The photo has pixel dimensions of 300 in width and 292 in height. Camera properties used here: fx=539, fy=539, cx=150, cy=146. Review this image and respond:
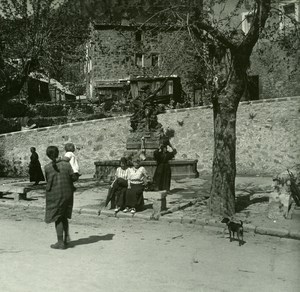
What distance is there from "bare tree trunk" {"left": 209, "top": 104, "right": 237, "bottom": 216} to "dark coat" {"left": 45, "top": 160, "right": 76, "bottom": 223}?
4.17 meters

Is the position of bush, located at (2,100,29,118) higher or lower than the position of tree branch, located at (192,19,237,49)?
lower

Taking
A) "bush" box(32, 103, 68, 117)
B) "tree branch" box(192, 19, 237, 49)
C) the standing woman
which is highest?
"tree branch" box(192, 19, 237, 49)

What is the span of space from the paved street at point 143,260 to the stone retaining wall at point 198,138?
42.5 feet

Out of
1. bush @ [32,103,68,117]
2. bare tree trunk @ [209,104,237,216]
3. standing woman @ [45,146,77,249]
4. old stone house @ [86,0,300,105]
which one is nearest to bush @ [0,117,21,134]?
bush @ [32,103,68,117]

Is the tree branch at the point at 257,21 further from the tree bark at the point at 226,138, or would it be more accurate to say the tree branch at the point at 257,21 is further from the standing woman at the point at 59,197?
the standing woman at the point at 59,197

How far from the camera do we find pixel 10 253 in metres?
8.13

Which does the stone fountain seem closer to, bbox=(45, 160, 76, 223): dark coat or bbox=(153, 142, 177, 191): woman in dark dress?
bbox=(153, 142, 177, 191): woman in dark dress

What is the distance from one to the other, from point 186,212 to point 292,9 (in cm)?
1815

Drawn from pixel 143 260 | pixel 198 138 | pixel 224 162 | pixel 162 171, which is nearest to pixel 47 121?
pixel 198 138

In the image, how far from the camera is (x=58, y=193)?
861 centimetres

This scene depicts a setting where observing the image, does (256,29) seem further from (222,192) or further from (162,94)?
(162,94)

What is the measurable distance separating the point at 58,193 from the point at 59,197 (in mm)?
66

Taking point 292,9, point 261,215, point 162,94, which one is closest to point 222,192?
point 261,215

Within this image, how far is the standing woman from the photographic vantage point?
28.0 ft
